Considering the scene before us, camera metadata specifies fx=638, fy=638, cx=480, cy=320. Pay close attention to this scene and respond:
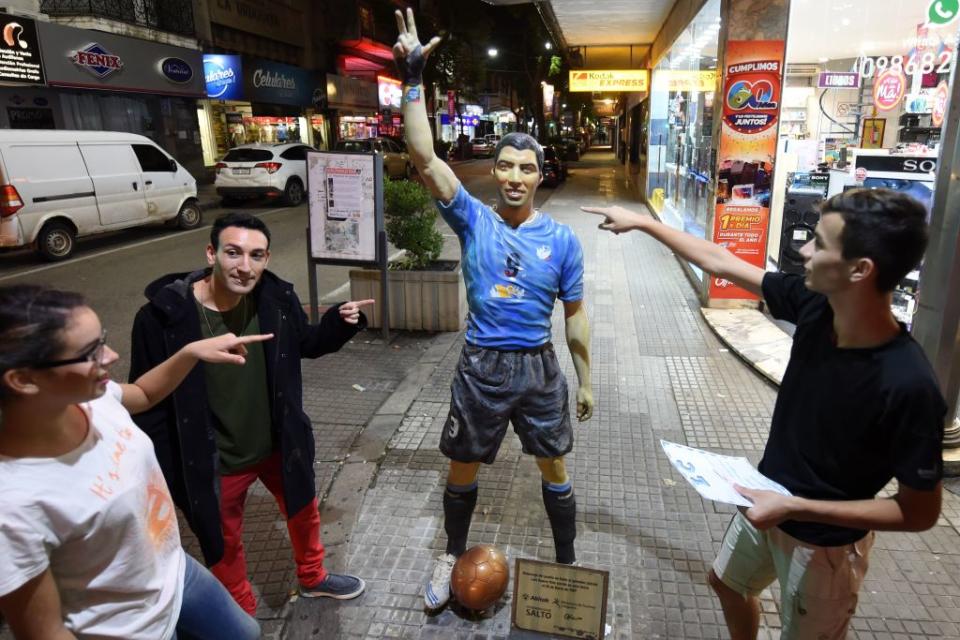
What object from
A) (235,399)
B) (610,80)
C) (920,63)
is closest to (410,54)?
(235,399)

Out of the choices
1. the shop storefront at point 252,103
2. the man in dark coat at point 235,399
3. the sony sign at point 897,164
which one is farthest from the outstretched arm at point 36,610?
the shop storefront at point 252,103

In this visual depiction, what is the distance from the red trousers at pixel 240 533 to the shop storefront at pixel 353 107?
27.4m

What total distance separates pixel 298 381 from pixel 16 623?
144 cm

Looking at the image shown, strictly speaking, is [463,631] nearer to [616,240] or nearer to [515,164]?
[515,164]

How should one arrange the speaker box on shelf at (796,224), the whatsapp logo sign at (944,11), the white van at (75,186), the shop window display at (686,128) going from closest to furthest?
1. the whatsapp logo sign at (944,11)
2. the speaker box on shelf at (796,224)
3. the shop window display at (686,128)
4. the white van at (75,186)

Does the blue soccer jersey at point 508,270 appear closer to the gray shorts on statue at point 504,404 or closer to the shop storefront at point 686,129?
the gray shorts on statue at point 504,404

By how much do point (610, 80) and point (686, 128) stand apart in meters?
5.34

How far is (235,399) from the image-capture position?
255 cm

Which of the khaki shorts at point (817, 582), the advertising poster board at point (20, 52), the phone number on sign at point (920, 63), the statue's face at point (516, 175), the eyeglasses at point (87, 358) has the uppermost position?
the advertising poster board at point (20, 52)

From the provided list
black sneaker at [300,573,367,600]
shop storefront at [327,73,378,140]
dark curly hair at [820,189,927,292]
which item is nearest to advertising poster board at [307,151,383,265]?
black sneaker at [300,573,367,600]

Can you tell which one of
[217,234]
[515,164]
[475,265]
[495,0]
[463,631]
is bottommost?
[463,631]

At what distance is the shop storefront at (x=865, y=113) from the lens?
7.07 metres

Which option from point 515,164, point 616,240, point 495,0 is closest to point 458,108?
point 616,240

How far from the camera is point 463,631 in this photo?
2.77 meters
